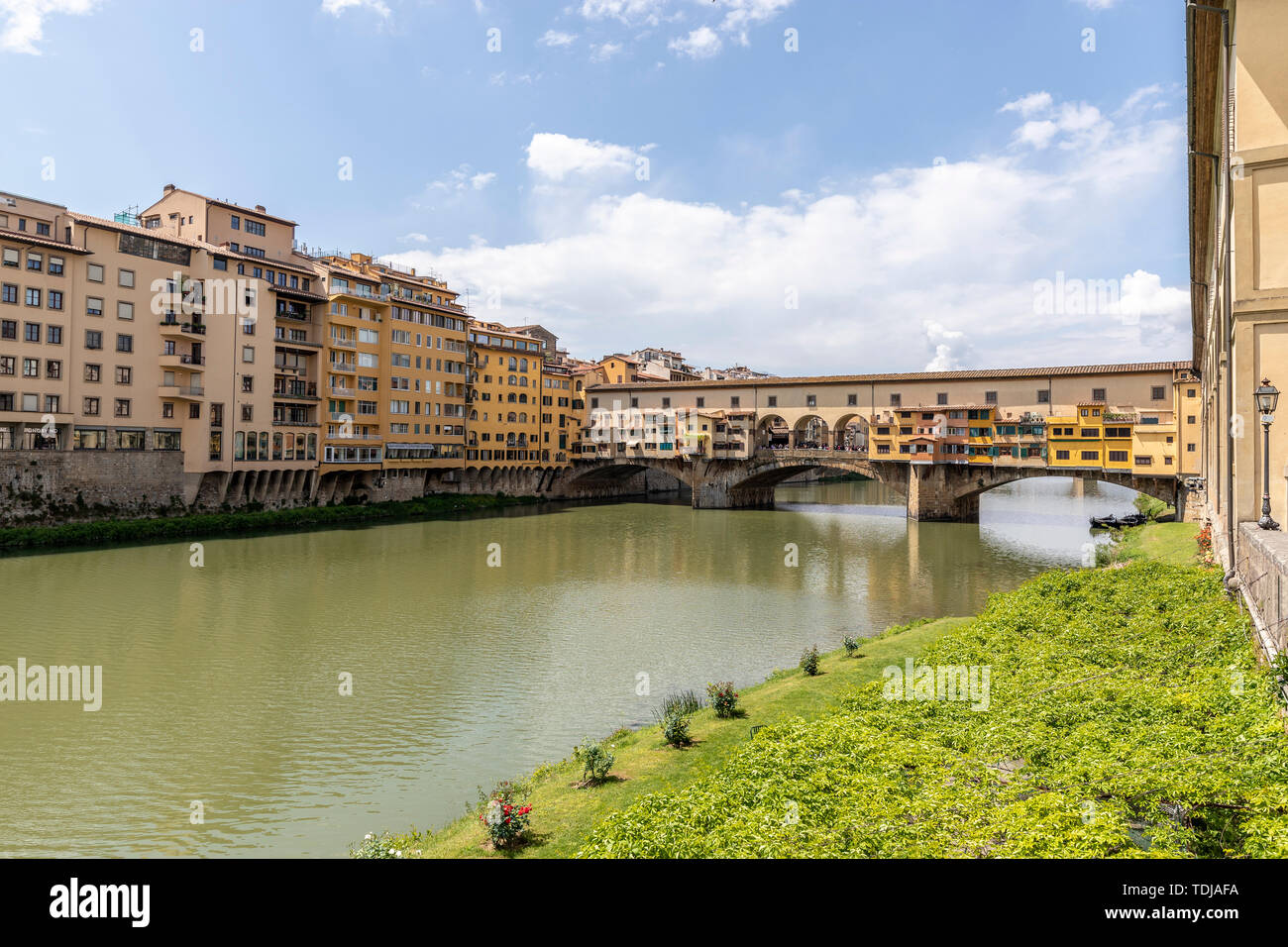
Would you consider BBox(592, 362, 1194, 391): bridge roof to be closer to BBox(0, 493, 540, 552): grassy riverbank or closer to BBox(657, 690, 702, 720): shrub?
BBox(0, 493, 540, 552): grassy riverbank

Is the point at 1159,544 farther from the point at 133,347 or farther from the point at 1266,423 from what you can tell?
the point at 133,347

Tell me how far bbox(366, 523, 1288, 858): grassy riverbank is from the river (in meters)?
3.58

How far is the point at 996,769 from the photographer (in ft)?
33.1

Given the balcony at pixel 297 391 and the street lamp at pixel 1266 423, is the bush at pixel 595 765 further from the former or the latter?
the balcony at pixel 297 391

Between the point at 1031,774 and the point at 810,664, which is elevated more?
the point at 1031,774

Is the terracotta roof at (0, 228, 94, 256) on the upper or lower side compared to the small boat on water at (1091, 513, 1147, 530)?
upper

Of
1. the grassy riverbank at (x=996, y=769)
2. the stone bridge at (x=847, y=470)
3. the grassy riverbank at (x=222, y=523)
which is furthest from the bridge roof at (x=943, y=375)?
the grassy riverbank at (x=996, y=769)

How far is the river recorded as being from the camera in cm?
1497

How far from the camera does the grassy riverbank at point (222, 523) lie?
45366 millimetres

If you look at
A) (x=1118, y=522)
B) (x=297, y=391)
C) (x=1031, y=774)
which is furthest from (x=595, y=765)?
(x=1118, y=522)

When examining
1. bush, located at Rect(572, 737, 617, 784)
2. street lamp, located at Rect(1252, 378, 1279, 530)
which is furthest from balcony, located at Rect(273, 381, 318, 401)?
street lamp, located at Rect(1252, 378, 1279, 530)

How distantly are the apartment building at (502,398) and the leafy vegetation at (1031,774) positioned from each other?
2791 inches

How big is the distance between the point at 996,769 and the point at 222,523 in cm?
5568
